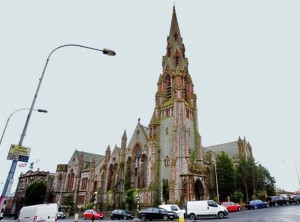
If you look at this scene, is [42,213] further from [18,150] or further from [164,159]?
[164,159]

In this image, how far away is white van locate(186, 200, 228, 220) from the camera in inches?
1006

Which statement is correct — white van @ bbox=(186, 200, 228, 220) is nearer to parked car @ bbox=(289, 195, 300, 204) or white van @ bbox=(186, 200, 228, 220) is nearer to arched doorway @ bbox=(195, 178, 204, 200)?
arched doorway @ bbox=(195, 178, 204, 200)

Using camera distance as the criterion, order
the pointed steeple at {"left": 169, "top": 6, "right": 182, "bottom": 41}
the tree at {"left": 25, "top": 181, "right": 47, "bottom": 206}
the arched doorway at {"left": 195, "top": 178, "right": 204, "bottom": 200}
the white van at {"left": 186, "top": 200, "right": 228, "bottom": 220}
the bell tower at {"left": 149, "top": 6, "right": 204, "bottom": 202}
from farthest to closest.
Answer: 1. the tree at {"left": 25, "top": 181, "right": 47, "bottom": 206}
2. the pointed steeple at {"left": 169, "top": 6, "right": 182, "bottom": 41}
3. the arched doorway at {"left": 195, "top": 178, "right": 204, "bottom": 200}
4. the bell tower at {"left": 149, "top": 6, "right": 204, "bottom": 202}
5. the white van at {"left": 186, "top": 200, "right": 228, "bottom": 220}

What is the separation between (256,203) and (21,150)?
37.1m

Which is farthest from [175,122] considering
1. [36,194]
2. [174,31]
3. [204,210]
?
[36,194]

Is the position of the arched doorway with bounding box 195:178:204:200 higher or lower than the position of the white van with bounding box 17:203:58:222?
higher

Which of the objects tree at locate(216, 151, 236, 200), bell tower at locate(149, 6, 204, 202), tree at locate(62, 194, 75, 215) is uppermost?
bell tower at locate(149, 6, 204, 202)

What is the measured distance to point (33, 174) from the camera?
278 feet

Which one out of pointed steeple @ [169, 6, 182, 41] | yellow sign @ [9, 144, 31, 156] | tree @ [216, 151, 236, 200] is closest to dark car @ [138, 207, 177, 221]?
yellow sign @ [9, 144, 31, 156]

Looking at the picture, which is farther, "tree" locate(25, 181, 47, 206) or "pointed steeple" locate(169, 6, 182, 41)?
"tree" locate(25, 181, 47, 206)

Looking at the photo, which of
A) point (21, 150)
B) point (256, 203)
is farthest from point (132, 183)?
point (21, 150)

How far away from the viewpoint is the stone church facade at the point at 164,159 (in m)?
44.2

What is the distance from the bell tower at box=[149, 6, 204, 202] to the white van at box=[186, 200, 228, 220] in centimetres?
1474

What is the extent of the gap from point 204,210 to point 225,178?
2737cm
